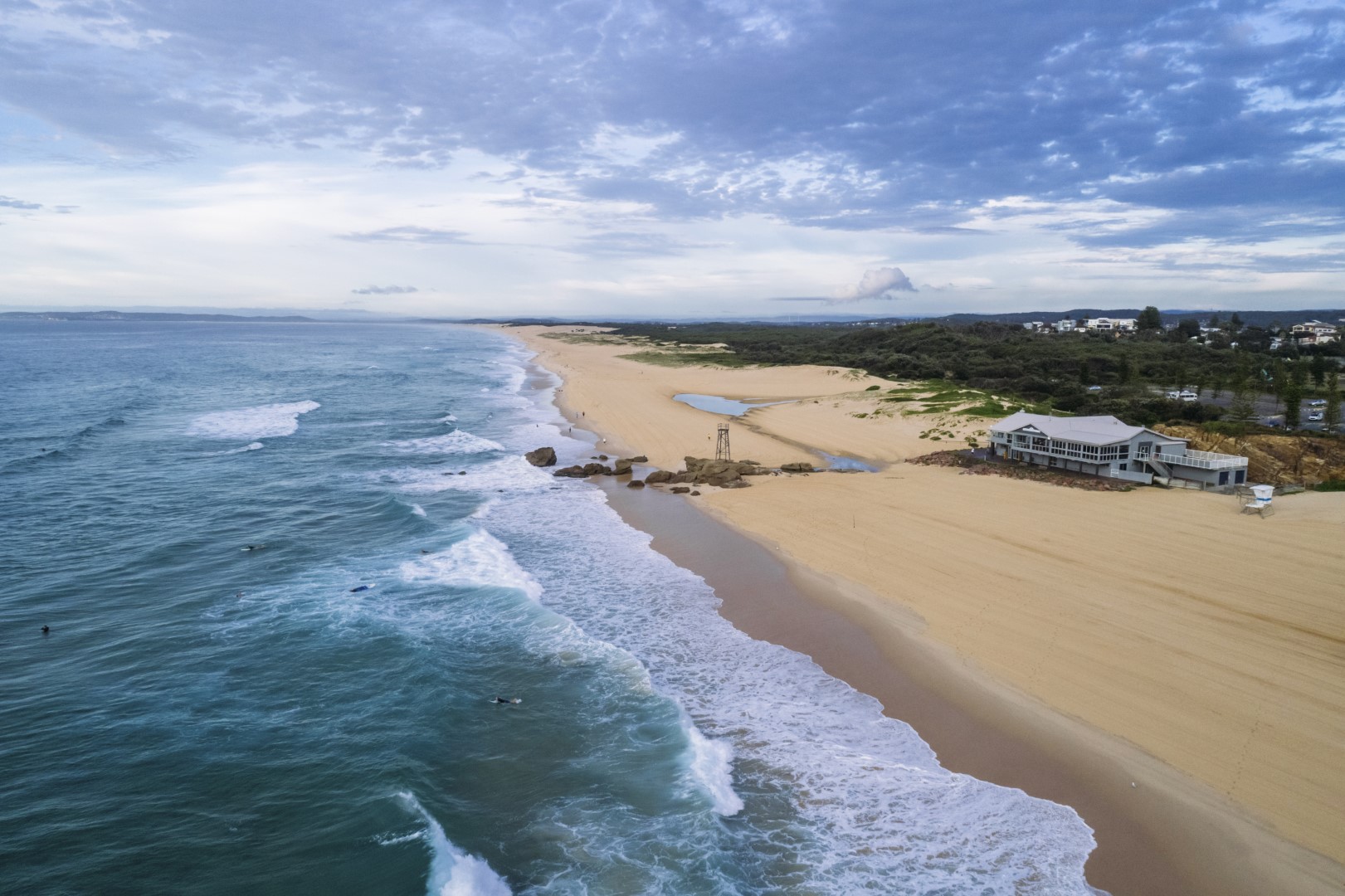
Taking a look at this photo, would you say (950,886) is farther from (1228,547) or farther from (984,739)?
(1228,547)

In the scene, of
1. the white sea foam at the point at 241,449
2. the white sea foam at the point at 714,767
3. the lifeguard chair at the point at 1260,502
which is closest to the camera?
the white sea foam at the point at 714,767

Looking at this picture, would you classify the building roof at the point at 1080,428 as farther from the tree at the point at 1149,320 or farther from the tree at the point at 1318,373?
the tree at the point at 1149,320

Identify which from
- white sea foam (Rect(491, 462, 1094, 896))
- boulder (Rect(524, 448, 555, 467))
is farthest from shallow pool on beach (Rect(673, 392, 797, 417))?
white sea foam (Rect(491, 462, 1094, 896))

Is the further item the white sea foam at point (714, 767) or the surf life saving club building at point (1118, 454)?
the surf life saving club building at point (1118, 454)

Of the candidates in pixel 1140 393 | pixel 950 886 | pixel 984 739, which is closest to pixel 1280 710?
pixel 984 739

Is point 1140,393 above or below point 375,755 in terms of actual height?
above

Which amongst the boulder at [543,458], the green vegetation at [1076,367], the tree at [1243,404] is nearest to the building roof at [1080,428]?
the green vegetation at [1076,367]
